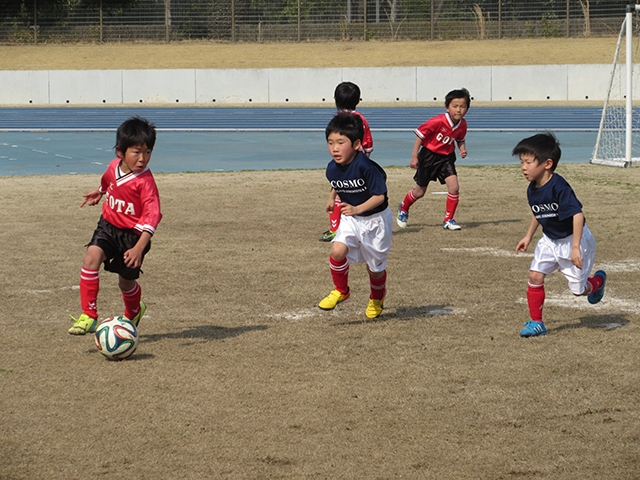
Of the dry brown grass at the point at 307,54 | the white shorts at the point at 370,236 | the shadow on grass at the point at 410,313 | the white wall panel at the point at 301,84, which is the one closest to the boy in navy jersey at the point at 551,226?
the shadow on grass at the point at 410,313

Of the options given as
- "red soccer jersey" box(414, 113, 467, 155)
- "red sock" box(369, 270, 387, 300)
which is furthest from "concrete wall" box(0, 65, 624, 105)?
"red sock" box(369, 270, 387, 300)

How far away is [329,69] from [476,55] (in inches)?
326

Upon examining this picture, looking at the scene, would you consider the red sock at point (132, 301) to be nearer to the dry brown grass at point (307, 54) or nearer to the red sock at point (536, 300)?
the red sock at point (536, 300)

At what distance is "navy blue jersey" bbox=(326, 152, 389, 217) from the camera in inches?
252

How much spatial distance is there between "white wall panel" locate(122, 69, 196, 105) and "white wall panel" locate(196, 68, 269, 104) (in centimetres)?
47

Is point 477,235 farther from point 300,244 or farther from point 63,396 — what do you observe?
point 63,396

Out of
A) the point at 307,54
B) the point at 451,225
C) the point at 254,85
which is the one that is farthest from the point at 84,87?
the point at 451,225

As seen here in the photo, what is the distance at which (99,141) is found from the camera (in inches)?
967

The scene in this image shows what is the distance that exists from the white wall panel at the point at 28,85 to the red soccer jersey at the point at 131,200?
38.4 meters

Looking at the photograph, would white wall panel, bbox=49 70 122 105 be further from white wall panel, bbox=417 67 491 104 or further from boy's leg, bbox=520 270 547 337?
boy's leg, bbox=520 270 547 337

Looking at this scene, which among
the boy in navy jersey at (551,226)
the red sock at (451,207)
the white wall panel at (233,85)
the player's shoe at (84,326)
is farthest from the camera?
the white wall panel at (233,85)

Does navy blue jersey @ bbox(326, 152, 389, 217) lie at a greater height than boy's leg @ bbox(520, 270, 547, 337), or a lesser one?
greater

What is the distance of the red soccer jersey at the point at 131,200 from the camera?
229 inches

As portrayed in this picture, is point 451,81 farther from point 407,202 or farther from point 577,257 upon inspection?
point 577,257
